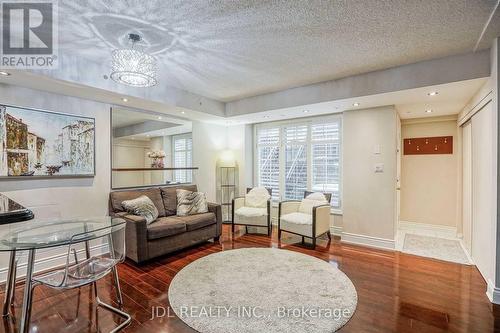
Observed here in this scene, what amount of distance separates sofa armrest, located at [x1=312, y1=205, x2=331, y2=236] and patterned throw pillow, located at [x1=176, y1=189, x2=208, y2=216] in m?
1.83

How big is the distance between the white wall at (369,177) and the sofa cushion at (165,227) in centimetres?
278

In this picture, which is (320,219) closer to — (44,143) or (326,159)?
(326,159)

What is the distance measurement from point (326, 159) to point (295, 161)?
67 cm

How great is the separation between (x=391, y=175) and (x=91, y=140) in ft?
14.9

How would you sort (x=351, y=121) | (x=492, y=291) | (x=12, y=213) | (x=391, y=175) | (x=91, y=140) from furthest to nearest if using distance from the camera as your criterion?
(x=351, y=121), (x=391, y=175), (x=91, y=140), (x=492, y=291), (x=12, y=213)

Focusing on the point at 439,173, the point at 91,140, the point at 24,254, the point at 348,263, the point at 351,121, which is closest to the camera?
the point at 24,254

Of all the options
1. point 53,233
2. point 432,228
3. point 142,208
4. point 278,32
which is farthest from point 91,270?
point 432,228

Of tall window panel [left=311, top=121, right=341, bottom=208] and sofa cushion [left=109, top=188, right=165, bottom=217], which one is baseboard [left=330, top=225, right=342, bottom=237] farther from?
sofa cushion [left=109, top=188, right=165, bottom=217]

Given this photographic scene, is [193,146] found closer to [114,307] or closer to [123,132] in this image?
[123,132]

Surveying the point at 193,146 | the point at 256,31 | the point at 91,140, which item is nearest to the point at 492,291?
the point at 256,31

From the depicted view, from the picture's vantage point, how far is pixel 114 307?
7.64 ft

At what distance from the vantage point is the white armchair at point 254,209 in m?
4.61

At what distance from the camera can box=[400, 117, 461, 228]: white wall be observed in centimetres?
479

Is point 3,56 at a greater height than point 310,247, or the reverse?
point 3,56
